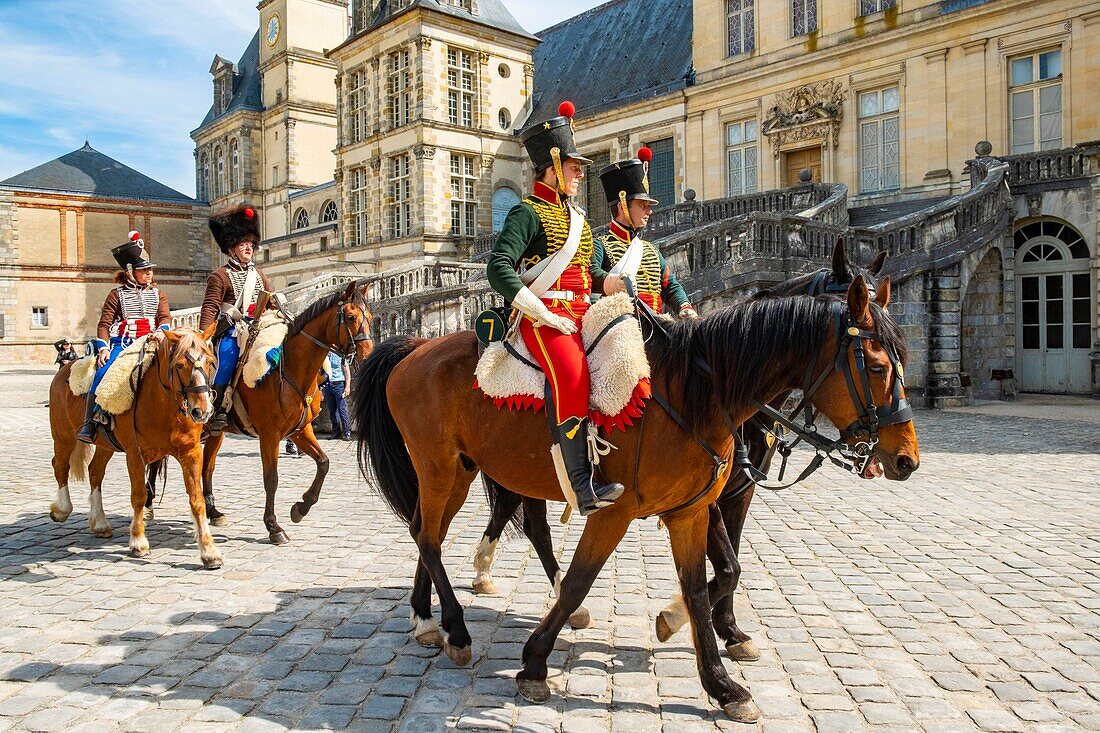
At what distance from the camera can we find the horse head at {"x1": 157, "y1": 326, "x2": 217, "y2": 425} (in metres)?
6.31

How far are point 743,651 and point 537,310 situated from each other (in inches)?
80.3

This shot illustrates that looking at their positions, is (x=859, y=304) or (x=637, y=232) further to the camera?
(x=637, y=232)

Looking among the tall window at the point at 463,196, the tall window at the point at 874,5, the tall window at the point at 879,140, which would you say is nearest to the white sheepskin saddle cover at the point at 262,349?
the tall window at the point at 879,140

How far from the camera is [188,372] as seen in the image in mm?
6340

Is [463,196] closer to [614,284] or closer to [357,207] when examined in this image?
[357,207]

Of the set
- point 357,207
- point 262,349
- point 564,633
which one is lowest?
point 564,633

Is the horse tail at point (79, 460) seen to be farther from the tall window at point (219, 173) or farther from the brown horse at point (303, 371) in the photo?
the tall window at point (219, 173)

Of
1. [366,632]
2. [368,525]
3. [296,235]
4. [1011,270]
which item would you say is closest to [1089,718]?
[366,632]

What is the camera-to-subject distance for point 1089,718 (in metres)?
3.57

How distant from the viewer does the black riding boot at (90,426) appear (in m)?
6.89

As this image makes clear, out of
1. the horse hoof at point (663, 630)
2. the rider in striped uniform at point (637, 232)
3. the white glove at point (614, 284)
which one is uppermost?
the rider in striped uniform at point (637, 232)

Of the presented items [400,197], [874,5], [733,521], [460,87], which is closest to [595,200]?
[460,87]

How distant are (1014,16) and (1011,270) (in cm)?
710

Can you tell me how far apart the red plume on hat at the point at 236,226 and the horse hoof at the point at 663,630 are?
16.7 feet
